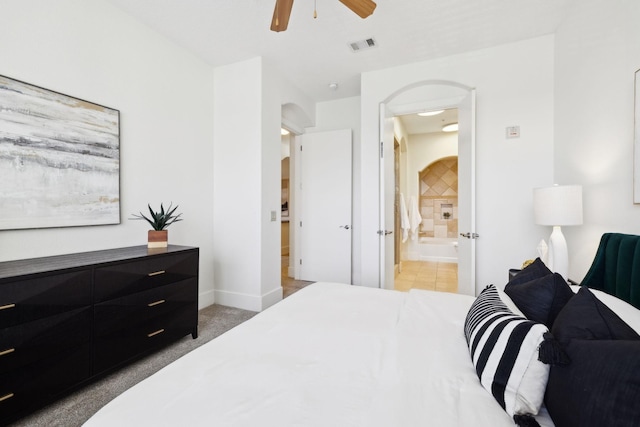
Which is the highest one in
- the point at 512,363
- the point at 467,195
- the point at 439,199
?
the point at 439,199

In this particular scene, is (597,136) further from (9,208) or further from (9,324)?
(9,208)

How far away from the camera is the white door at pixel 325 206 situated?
4238mm

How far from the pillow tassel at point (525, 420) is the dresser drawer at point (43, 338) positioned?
215 centimetres

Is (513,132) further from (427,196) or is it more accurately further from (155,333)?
(427,196)

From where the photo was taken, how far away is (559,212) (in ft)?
6.50

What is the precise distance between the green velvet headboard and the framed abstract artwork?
335 centimetres

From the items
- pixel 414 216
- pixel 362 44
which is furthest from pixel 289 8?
pixel 414 216

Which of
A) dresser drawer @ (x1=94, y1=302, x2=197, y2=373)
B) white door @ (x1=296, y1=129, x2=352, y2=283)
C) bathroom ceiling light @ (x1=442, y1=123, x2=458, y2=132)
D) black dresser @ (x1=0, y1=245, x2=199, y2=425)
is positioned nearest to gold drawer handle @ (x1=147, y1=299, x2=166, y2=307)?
black dresser @ (x1=0, y1=245, x2=199, y2=425)

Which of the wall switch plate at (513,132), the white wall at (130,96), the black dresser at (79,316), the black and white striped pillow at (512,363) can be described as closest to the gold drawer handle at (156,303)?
the black dresser at (79,316)

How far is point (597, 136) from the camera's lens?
6.52ft

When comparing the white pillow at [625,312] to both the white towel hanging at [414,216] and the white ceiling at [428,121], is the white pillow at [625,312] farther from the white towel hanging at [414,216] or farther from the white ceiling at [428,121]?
the white towel hanging at [414,216]

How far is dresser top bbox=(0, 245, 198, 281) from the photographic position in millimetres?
1522

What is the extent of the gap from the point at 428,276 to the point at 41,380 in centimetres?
468

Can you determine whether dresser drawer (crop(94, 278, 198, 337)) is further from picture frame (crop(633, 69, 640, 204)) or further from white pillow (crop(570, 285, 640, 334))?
picture frame (crop(633, 69, 640, 204))
